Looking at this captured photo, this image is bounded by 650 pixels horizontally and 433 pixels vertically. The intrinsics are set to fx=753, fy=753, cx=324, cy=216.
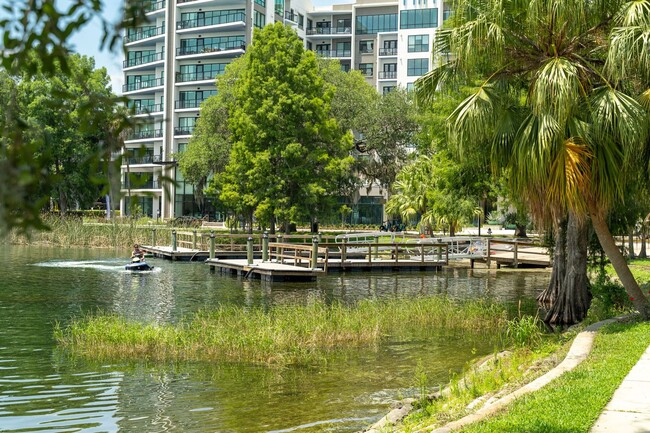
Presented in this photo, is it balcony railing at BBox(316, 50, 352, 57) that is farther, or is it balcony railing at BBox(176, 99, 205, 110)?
balcony railing at BBox(316, 50, 352, 57)

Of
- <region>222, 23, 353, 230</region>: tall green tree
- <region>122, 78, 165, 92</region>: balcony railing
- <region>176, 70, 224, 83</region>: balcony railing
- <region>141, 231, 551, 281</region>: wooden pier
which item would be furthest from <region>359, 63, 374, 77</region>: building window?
<region>141, 231, 551, 281</region>: wooden pier

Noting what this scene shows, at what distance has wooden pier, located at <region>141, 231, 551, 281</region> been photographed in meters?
35.6

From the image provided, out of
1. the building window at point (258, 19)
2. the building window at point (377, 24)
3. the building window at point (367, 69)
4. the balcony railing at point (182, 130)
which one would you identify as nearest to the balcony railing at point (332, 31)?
the building window at point (377, 24)

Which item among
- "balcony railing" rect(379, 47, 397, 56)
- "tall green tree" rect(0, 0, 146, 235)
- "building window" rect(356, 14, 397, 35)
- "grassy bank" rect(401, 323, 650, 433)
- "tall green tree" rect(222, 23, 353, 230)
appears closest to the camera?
"tall green tree" rect(0, 0, 146, 235)

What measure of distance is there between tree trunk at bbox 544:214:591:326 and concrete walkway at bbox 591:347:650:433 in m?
7.88

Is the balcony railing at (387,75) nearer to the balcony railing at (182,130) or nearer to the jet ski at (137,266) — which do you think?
the balcony railing at (182,130)

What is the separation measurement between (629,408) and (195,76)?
7749cm

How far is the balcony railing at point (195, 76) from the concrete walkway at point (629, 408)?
74.2m

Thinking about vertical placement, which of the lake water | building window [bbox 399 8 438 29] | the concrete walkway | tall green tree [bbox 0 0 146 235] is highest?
building window [bbox 399 8 438 29]

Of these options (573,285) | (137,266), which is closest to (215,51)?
(137,266)

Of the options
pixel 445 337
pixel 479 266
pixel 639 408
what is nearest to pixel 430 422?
pixel 639 408

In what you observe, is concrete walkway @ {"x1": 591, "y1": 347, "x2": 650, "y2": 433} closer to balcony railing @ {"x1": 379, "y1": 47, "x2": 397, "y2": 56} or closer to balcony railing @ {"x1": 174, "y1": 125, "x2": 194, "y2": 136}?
balcony railing @ {"x1": 174, "y1": 125, "x2": 194, "y2": 136}

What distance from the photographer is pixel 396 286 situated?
32.4m

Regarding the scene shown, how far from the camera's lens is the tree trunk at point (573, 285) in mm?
18547
